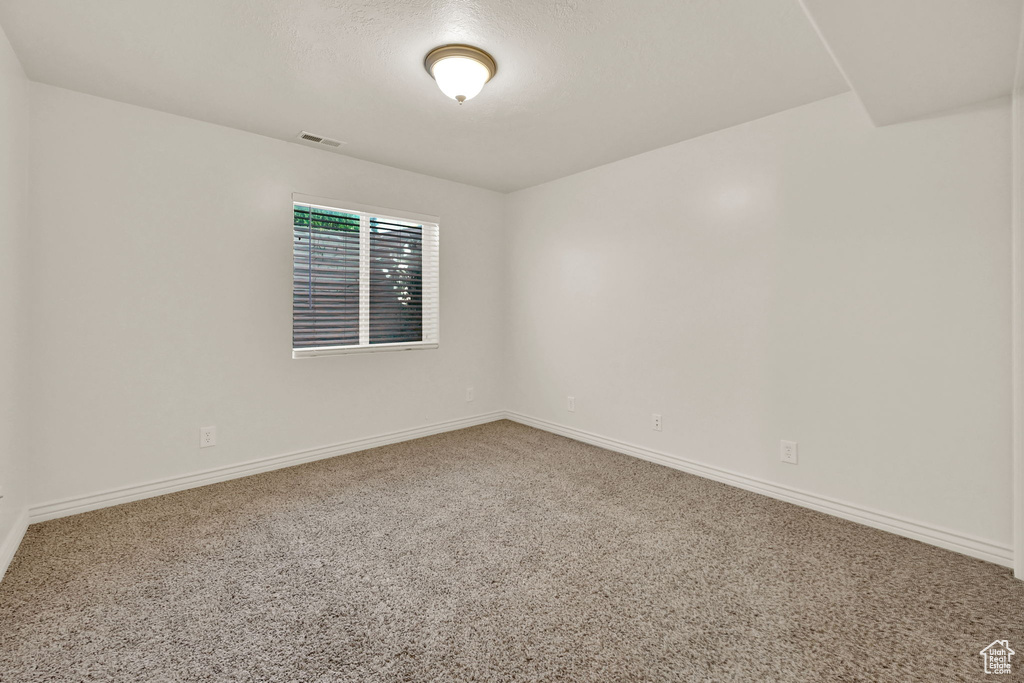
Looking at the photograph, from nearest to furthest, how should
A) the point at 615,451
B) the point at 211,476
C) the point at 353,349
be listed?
1. the point at 211,476
2. the point at 353,349
3. the point at 615,451

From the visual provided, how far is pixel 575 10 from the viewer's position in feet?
6.14

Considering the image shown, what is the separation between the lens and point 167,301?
2867 mm

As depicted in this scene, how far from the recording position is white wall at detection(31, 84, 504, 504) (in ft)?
8.34

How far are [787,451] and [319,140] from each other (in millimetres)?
3801

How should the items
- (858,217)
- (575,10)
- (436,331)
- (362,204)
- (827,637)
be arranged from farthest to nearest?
(436,331), (362,204), (858,217), (575,10), (827,637)

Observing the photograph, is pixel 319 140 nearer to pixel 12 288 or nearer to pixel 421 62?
pixel 421 62

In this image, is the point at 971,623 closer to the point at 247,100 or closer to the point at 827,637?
the point at 827,637

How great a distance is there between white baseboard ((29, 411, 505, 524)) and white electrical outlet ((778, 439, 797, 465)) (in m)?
2.77

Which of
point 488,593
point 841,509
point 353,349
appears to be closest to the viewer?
point 488,593

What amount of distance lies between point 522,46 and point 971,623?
9.71 ft

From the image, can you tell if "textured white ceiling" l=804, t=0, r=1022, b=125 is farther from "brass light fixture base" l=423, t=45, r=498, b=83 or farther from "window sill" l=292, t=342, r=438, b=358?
"window sill" l=292, t=342, r=438, b=358

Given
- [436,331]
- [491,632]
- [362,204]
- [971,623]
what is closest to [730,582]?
[971,623]

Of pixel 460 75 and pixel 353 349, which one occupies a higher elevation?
pixel 460 75

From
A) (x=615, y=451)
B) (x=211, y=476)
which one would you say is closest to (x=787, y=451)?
(x=615, y=451)
